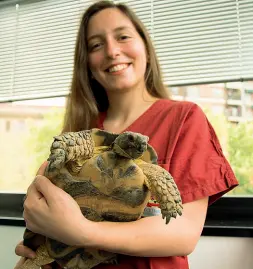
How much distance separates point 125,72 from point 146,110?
11 centimetres

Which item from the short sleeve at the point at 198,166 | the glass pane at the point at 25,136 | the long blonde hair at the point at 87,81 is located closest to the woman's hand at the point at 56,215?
the short sleeve at the point at 198,166

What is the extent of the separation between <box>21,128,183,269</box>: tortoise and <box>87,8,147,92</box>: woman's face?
316 mm

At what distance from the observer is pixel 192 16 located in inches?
56.5

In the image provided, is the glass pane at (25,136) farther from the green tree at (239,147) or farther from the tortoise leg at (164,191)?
the tortoise leg at (164,191)

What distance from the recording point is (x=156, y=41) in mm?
1460

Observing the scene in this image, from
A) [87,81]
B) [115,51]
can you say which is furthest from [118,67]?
[87,81]

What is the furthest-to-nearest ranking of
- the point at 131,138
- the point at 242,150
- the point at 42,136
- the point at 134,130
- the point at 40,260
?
the point at 42,136, the point at 242,150, the point at 134,130, the point at 40,260, the point at 131,138

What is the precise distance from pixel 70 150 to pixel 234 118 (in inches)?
39.9

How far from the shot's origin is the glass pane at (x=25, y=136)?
5.36ft

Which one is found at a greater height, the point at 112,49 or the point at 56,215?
the point at 112,49

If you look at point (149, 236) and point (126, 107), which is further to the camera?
point (126, 107)

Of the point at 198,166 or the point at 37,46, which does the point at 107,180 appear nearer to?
the point at 198,166

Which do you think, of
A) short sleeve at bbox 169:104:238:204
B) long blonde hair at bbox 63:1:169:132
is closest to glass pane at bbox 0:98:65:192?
long blonde hair at bbox 63:1:169:132

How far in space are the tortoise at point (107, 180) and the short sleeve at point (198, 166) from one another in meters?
0.13
